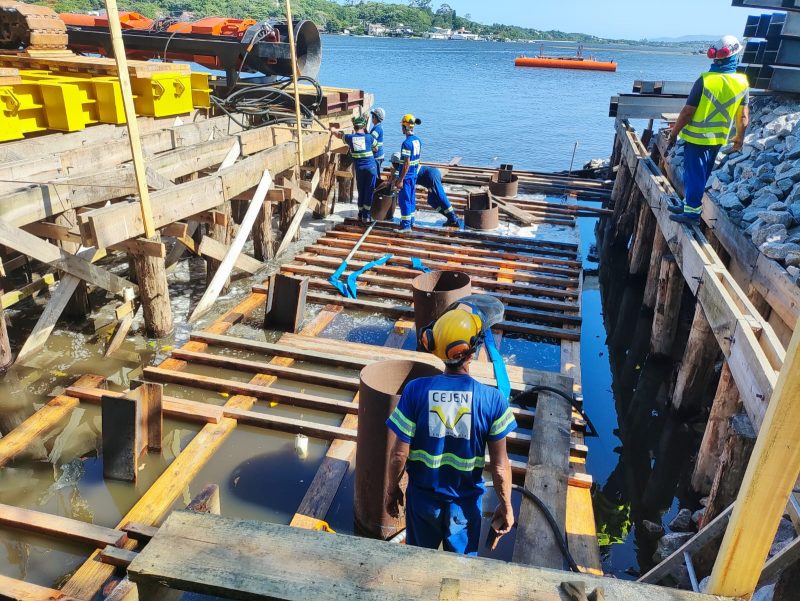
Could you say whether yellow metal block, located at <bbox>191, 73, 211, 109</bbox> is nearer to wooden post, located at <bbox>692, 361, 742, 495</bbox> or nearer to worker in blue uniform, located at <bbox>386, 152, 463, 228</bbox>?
worker in blue uniform, located at <bbox>386, 152, 463, 228</bbox>

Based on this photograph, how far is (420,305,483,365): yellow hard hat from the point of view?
9.21 feet

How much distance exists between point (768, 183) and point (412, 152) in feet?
16.9

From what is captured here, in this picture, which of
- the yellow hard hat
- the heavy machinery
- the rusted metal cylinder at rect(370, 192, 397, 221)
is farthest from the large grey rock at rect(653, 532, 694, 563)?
the heavy machinery

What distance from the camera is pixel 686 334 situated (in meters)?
9.55

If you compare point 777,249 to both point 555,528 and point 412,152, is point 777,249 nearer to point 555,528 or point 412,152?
point 555,528

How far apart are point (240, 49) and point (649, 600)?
1241 cm

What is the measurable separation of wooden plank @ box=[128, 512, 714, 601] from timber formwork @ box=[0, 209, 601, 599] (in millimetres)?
1592

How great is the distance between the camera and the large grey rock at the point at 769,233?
599 centimetres

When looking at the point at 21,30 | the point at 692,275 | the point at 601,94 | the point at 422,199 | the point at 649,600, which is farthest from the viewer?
the point at 601,94

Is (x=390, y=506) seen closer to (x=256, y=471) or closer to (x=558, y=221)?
(x=256, y=471)

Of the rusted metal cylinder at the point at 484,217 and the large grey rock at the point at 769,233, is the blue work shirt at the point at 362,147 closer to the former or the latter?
the rusted metal cylinder at the point at 484,217

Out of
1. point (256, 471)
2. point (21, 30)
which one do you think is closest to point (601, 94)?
point (21, 30)

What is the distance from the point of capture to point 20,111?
22.8 ft

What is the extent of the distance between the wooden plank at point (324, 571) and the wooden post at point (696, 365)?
4738mm
